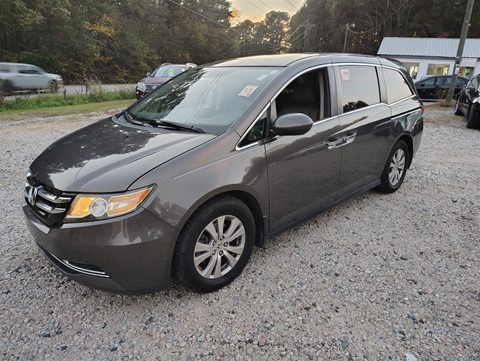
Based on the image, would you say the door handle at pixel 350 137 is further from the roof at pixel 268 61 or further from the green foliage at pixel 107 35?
the green foliage at pixel 107 35

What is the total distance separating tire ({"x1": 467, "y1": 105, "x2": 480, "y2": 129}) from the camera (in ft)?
28.5

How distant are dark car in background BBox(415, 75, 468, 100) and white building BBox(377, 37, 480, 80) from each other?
1185 centimetres

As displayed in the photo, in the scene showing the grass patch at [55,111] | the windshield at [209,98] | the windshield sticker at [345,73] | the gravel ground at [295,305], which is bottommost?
the grass patch at [55,111]

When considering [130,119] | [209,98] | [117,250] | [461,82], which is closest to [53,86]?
[130,119]

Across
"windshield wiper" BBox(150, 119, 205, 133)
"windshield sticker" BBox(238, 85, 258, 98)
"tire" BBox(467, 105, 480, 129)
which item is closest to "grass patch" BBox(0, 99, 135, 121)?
"windshield wiper" BBox(150, 119, 205, 133)

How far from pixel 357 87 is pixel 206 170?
2.08m

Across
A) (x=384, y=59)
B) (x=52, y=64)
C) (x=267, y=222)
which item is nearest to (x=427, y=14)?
(x=52, y=64)

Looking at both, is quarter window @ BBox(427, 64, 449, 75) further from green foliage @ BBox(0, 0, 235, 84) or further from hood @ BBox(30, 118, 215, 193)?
hood @ BBox(30, 118, 215, 193)

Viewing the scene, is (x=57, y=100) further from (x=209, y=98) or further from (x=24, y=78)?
(x=209, y=98)

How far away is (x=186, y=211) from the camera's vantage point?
2.11 m

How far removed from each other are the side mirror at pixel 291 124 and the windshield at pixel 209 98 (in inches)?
10.8

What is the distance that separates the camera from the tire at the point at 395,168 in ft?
13.3

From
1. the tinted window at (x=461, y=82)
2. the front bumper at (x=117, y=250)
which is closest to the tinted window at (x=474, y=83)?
the tinted window at (x=461, y=82)

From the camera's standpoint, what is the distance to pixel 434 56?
27.9 metres
